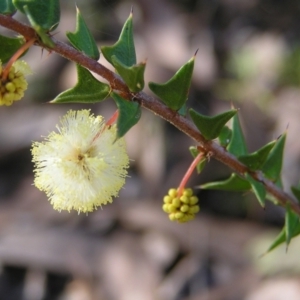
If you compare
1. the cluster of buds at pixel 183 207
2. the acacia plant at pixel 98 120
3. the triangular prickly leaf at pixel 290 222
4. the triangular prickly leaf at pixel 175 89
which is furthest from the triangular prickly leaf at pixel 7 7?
the triangular prickly leaf at pixel 290 222

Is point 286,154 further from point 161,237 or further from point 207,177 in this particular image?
point 161,237

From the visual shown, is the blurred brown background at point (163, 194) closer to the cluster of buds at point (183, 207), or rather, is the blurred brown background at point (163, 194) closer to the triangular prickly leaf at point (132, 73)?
the cluster of buds at point (183, 207)

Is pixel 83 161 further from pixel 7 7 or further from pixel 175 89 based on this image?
pixel 7 7

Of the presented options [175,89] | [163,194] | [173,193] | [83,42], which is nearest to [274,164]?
[173,193]

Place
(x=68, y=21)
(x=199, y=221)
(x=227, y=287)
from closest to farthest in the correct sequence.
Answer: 1. (x=227, y=287)
2. (x=199, y=221)
3. (x=68, y=21)

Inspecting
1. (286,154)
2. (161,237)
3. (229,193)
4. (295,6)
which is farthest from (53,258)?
(295,6)

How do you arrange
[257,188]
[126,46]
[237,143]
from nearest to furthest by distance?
[126,46] < [257,188] < [237,143]
